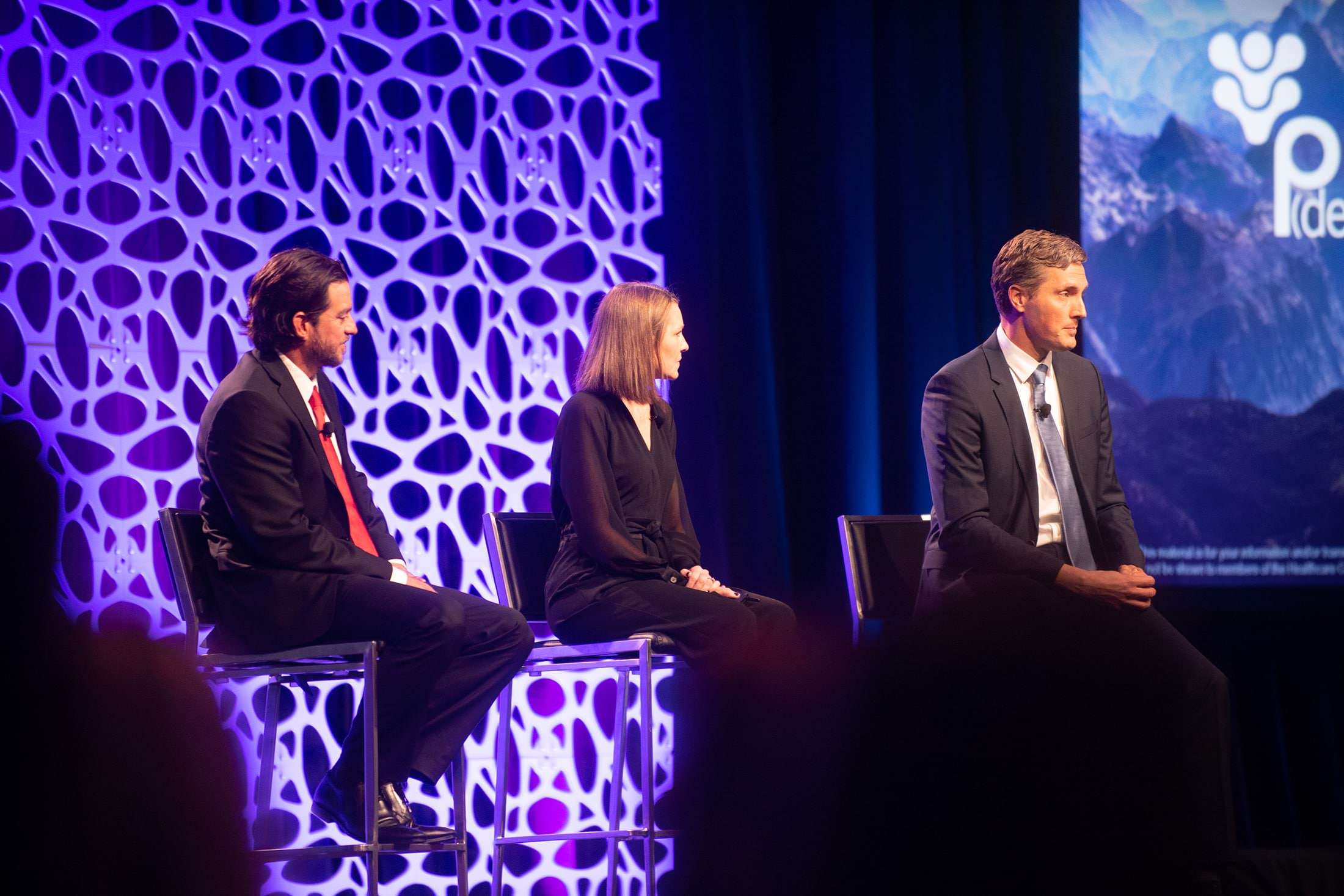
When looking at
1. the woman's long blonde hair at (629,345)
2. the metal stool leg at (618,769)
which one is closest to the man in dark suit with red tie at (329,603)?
the metal stool leg at (618,769)

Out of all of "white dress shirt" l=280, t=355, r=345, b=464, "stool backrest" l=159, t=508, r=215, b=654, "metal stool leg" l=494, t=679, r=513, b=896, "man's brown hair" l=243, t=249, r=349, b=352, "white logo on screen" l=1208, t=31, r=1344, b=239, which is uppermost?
"white logo on screen" l=1208, t=31, r=1344, b=239

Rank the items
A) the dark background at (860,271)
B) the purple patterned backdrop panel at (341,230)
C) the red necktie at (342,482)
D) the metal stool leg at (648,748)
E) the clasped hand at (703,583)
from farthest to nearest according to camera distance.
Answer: the dark background at (860,271)
the purple patterned backdrop panel at (341,230)
the clasped hand at (703,583)
the red necktie at (342,482)
the metal stool leg at (648,748)

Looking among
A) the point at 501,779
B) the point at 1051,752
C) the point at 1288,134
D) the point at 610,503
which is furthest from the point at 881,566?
the point at 1288,134

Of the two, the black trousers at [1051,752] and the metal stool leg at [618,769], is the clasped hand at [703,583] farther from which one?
the black trousers at [1051,752]

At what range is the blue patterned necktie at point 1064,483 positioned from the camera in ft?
9.55

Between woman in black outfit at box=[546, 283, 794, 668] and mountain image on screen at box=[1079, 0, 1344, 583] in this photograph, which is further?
mountain image on screen at box=[1079, 0, 1344, 583]

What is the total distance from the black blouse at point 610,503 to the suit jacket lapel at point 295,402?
556 mm

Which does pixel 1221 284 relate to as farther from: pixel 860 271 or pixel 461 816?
pixel 461 816

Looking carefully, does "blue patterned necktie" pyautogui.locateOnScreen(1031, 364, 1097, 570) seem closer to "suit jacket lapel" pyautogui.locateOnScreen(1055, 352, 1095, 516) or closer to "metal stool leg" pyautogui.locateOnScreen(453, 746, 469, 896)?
"suit jacket lapel" pyautogui.locateOnScreen(1055, 352, 1095, 516)

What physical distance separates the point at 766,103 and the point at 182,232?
1.79 m

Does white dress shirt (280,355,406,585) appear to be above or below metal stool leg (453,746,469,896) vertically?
above

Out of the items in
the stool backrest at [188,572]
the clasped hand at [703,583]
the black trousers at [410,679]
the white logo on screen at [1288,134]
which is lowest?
the black trousers at [410,679]

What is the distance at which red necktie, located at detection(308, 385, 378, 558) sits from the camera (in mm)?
2928

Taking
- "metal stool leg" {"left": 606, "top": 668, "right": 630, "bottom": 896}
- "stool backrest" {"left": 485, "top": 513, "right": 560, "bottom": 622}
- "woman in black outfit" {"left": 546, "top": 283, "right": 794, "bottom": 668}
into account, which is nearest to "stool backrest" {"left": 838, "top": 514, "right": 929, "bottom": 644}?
"woman in black outfit" {"left": 546, "top": 283, "right": 794, "bottom": 668}
